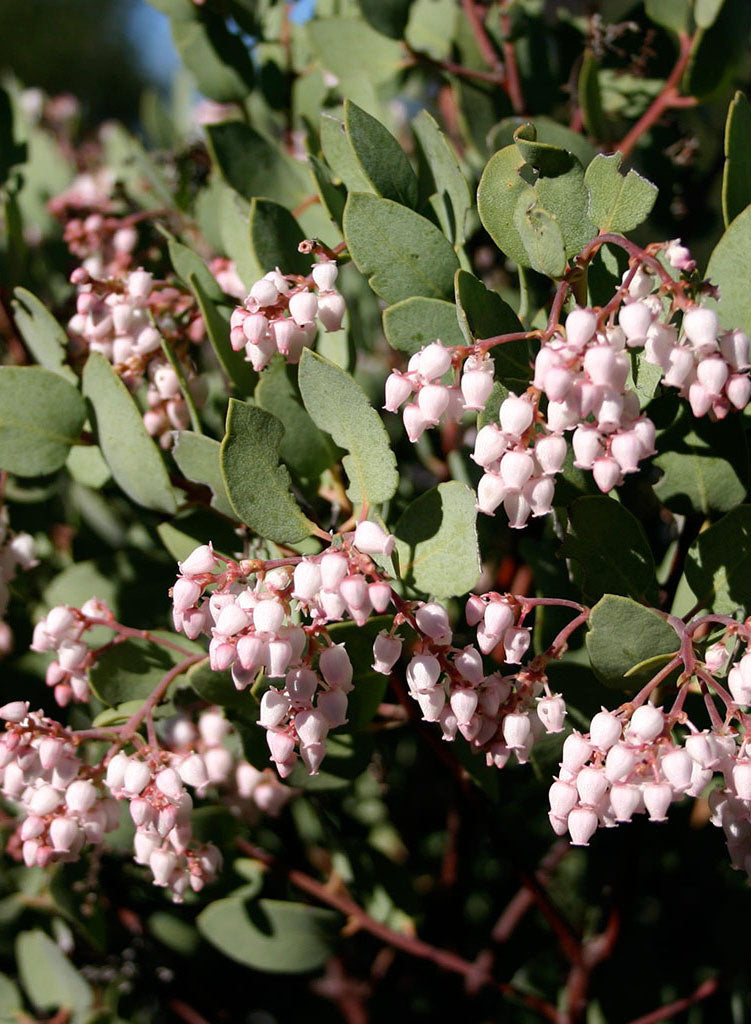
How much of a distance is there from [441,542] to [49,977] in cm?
89

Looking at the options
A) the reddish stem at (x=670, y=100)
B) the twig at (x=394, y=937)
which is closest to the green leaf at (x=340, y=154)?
the reddish stem at (x=670, y=100)

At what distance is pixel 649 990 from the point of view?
127cm

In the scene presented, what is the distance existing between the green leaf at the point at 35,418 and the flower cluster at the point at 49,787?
0.26 m

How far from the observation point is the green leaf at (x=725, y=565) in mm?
796

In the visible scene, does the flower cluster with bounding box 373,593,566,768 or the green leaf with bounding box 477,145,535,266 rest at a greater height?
the green leaf with bounding box 477,145,535,266

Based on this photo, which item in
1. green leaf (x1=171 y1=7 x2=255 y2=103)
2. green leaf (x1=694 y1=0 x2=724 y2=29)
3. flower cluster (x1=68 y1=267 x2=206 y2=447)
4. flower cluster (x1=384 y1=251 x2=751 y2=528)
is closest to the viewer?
flower cluster (x1=384 y1=251 x2=751 y2=528)

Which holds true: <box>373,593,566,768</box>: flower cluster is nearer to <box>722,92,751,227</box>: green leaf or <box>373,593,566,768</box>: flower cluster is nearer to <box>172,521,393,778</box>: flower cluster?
<box>172,521,393,778</box>: flower cluster

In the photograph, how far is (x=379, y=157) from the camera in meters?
0.86

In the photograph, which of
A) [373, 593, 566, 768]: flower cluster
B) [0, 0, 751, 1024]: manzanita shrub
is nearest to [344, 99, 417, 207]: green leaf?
[0, 0, 751, 1024]: manzanita shrub

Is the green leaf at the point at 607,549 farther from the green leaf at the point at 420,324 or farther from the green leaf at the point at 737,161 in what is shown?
the green leaf at the point at 737,161

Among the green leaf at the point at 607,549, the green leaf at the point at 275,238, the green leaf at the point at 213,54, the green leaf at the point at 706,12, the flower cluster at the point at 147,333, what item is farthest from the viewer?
the green leaf at the point at 213,54

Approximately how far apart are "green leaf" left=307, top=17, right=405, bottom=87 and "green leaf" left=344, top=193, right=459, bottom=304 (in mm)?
566

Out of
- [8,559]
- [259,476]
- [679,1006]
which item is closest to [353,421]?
[259,476]

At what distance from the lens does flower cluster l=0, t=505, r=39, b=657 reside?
43.5 inches
